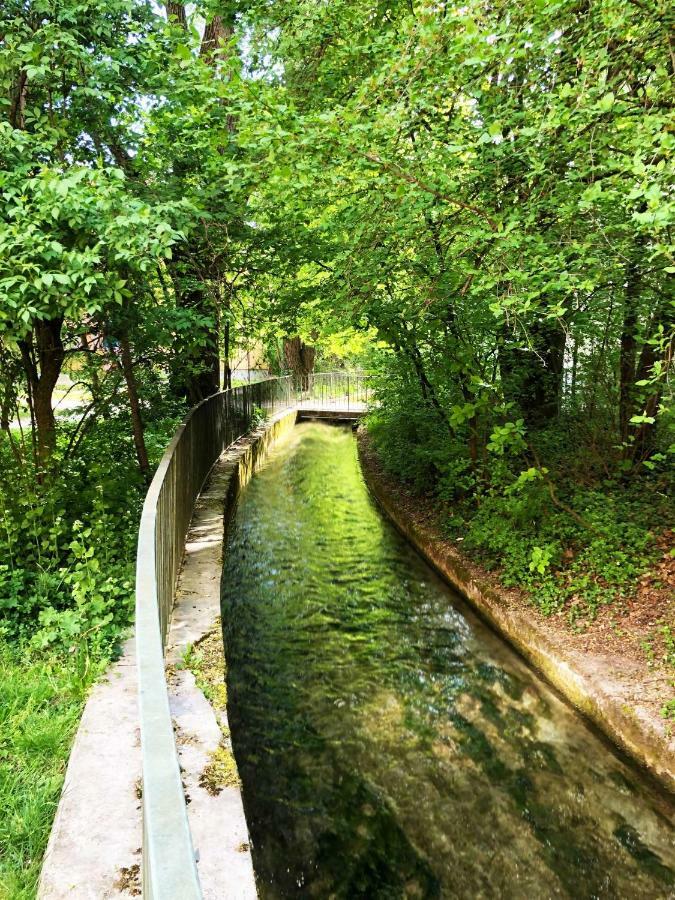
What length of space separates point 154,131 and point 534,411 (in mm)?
5506

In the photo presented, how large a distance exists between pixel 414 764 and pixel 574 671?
1.52m

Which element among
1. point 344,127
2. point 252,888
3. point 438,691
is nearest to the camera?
point 252,888

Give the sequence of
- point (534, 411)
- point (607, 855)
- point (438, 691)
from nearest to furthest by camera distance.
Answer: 1. point (607, 855)
2. point (438, 691)
3. point (534, 411)

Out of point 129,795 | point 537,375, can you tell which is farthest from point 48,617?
point 537,375

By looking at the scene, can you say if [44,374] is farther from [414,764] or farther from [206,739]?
[414,764]

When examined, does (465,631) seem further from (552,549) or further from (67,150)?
(67,150)

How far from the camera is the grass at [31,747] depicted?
8.67 ft

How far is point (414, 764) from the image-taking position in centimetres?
446

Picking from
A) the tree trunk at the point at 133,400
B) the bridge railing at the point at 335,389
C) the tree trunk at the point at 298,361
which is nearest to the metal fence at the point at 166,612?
the tree trunk at the point at 133,400

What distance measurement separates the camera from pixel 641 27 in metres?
4.16

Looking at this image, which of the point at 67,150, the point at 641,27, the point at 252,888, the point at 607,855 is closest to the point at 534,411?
the point at 641,27

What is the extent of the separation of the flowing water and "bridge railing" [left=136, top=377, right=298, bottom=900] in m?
1.25

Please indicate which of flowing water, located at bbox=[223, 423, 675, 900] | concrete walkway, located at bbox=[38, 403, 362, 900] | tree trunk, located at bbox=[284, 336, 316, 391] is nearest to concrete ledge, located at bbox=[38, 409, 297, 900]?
concrete walkway, located at bbox=[38, 403, 362, 900]

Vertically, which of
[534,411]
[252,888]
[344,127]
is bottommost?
[252,888]
